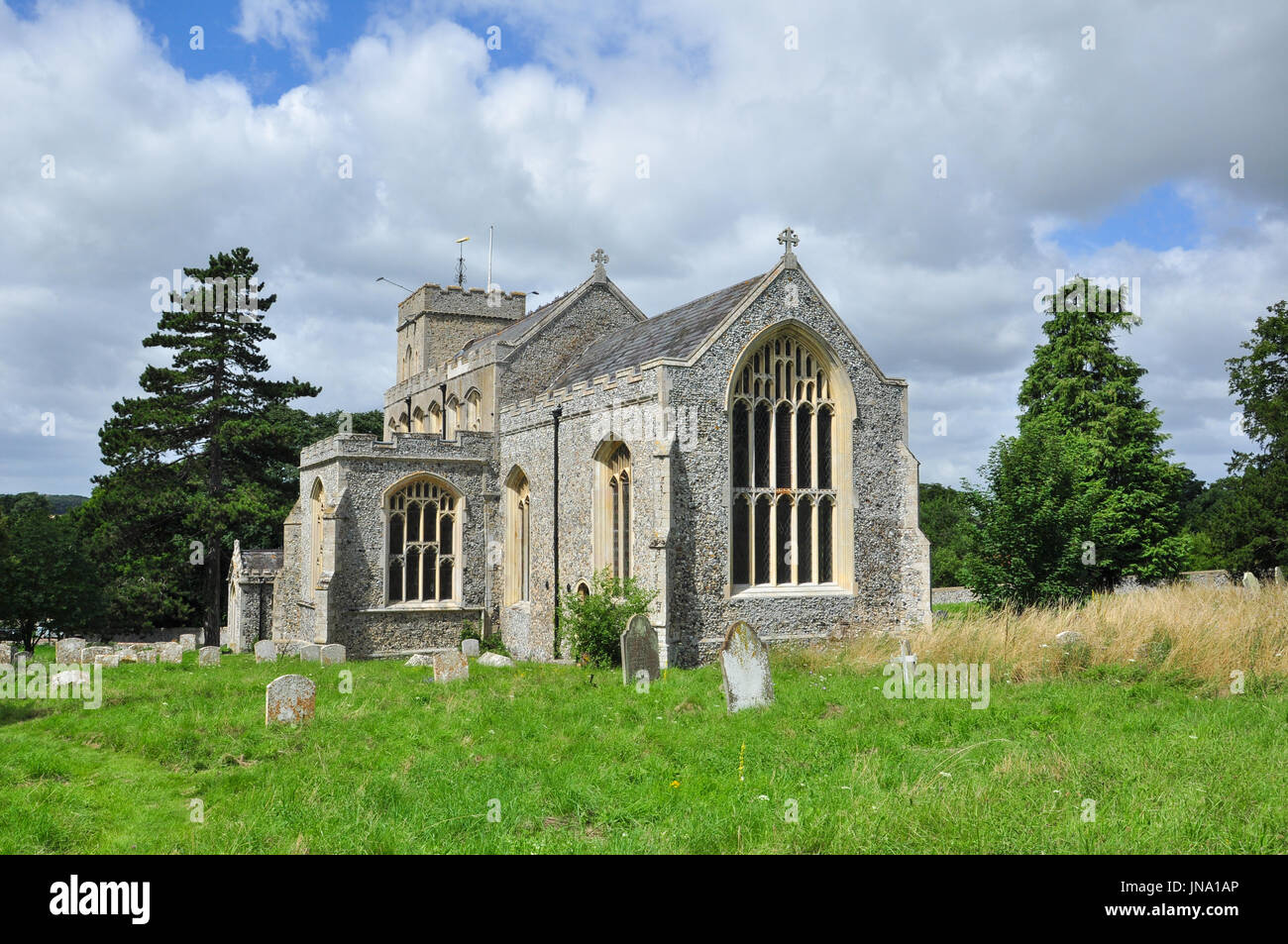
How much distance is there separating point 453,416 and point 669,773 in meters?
21.0

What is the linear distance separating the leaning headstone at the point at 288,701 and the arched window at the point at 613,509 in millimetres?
8413

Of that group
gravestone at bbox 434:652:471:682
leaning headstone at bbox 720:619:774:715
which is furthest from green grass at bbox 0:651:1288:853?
gravestone at bbox 434:652:471:682

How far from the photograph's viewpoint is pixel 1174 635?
12.2 meters

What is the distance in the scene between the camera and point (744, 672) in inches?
423

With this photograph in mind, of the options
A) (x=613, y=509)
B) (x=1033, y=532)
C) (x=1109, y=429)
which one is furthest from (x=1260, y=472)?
(x=613, y=509)

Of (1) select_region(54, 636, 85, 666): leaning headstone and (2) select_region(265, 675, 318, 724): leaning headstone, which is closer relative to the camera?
(2) select_region(265, 675, 318, 724): leaning headstone

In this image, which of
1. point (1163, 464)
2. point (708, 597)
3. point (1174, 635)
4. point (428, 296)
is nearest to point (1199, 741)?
point (1174, 635)

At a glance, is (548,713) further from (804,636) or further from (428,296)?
(428,296)

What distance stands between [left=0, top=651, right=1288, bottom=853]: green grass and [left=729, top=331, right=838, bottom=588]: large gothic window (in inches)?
225

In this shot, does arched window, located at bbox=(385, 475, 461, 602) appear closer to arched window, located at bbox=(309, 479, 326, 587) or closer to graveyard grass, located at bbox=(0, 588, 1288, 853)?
arched window, located at bbox=(309, 479, 326, 587)

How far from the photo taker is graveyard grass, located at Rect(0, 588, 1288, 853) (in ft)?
19.9

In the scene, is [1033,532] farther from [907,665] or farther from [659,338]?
[659,338]

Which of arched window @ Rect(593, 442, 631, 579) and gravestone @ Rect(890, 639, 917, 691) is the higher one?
arched window @ Rect(593, 442, 631, 579)

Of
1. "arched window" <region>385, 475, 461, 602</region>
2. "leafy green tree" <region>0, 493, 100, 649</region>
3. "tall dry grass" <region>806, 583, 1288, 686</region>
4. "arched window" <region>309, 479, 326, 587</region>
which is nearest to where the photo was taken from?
"tall dry grass" <region>806, 583, 1288, 686</region>
